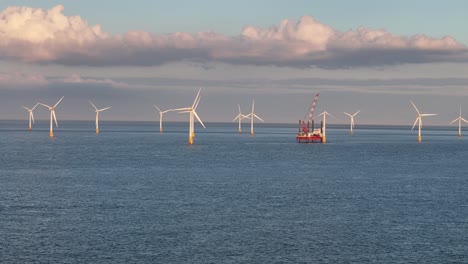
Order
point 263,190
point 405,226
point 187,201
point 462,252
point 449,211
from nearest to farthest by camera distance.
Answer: point 462,252, point 405,226, point 449,211, point 187,201, point 263,190

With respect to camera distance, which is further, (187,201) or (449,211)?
(187,201)

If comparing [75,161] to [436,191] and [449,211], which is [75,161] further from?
[449,211]

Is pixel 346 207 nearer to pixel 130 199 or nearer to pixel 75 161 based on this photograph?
pixel 130 199

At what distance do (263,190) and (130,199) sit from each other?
1020 inches

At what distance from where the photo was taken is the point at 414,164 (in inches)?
7461

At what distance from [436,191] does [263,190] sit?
101ft

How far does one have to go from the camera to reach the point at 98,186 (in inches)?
4899

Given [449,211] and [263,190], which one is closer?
[449,211]

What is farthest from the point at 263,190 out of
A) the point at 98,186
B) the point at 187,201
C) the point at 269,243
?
the point at 269,243

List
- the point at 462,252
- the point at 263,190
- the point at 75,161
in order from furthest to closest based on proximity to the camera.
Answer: the point at 75,161, the point at 263,190, the point at 462,252

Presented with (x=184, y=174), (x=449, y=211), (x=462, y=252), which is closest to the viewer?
(x=462, y=252)

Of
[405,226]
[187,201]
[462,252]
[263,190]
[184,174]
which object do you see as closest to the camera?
[462,252]

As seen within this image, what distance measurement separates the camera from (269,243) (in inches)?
2894

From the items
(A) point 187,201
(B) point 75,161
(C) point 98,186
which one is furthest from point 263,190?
(B) point 75,161
